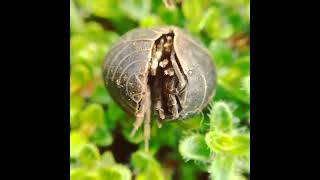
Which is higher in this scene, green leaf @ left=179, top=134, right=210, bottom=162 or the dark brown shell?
the dark brown shell

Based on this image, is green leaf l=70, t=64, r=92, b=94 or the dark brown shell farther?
green leaf l=70, t=64, r=92, b=94

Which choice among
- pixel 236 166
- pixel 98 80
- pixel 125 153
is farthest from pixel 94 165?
pixel 236 166

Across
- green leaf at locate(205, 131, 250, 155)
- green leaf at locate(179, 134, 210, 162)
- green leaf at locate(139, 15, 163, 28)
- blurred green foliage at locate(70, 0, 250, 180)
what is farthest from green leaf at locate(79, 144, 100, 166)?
green leaf at locate(139, 15, 163, 28)

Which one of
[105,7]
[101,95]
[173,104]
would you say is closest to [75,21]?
[105,7]

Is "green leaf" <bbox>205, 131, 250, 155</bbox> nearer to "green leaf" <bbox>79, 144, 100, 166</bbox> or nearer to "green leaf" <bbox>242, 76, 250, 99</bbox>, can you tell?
"green leaf" <bbox>242, 76, 250, 99</bbox>

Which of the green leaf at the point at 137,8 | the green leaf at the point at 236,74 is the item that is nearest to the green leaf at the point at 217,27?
the green leaf at the point at 236,74

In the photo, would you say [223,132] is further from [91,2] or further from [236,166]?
[91,2]
